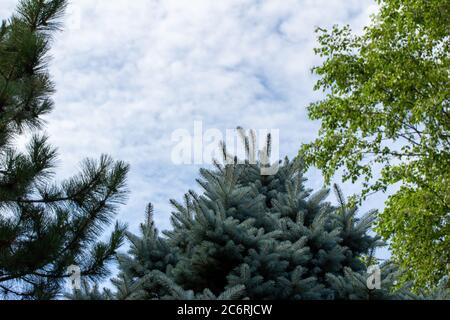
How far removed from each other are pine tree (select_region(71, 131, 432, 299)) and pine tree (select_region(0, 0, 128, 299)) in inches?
160

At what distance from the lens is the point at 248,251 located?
7301 mm

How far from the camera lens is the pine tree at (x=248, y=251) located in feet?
23.6

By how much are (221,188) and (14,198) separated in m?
6.58

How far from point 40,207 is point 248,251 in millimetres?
6911

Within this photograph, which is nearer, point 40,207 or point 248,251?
point 248,251

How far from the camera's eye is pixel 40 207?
41.5 ft

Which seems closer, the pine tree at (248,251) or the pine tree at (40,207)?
the pine tree at (248,251)

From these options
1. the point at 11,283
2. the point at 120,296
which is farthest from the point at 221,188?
the point at 11,283

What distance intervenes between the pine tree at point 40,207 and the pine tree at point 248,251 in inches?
160

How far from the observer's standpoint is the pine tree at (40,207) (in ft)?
39.3

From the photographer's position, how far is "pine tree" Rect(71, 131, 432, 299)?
23.6 ft

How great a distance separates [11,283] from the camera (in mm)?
12516

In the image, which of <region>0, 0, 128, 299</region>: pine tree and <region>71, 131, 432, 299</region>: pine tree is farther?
<region>0, 0, 128, 299</region>: pine tree

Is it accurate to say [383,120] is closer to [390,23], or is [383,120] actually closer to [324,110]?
[324,110]
